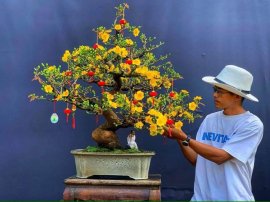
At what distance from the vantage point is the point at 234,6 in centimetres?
335

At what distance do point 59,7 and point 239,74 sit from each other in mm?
1265

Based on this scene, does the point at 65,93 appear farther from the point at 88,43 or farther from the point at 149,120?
the point at 88,43

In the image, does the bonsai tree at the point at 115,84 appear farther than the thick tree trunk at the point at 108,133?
No

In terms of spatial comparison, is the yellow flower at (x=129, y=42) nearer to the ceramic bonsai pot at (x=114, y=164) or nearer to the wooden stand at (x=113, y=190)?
the ceramic bonsai pot at (x=114, y=164)

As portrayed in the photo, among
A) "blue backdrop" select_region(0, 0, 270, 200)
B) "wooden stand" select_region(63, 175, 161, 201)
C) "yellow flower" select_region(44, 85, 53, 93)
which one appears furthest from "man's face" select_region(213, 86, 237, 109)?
"yellow flower" select_region(44, 85, 53, 93)

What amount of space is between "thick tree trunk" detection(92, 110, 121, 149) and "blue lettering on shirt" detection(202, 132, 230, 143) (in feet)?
1.45

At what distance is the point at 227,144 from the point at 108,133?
2.00 ft

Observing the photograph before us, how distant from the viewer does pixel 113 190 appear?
8.87ft

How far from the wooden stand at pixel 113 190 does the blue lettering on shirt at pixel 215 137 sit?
32 centimetres

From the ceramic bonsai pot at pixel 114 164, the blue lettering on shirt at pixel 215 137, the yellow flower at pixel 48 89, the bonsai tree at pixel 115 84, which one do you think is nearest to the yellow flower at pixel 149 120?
the bonsai tree at pixel 115 84

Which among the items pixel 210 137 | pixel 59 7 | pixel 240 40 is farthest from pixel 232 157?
pixel 59 7

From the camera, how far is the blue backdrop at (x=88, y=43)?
10.9ft

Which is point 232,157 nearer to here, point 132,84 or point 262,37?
point 132,84

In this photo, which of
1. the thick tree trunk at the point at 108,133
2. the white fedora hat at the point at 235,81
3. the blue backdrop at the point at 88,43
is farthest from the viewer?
the blue backdrop at the point at 88,43
